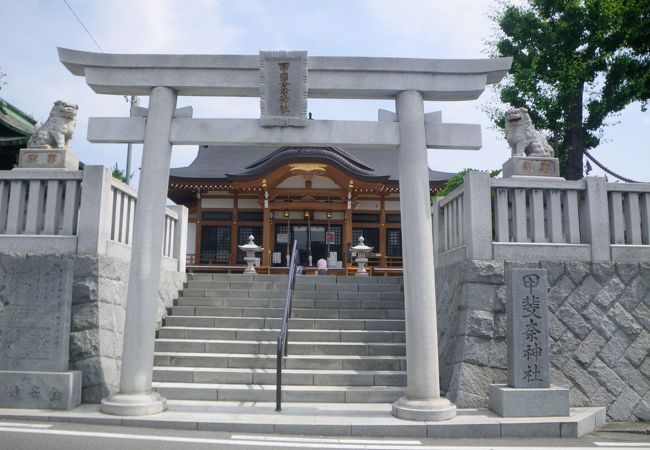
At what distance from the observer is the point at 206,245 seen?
706 inches

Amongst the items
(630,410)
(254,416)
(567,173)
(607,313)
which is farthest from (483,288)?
(567,173)

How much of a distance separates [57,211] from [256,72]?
3277mm

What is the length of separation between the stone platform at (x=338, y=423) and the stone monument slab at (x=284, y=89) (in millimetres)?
3422

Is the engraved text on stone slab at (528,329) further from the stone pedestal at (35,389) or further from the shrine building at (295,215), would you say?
the shrine building at (295,215)

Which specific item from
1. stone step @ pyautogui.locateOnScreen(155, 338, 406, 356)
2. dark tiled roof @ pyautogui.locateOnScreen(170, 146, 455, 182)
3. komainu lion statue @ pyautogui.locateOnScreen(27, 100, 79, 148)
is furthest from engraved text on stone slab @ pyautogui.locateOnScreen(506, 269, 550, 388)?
→ dark tiled roof @ pyautogui.locateOnScreen(170, 146, 455, 182)

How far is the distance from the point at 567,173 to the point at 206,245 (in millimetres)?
12215

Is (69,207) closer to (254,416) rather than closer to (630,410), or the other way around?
(254,416)

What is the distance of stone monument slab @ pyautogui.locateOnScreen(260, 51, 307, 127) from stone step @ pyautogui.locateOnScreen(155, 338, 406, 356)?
10.9ft

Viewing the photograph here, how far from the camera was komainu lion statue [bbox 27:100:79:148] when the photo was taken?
675 cm

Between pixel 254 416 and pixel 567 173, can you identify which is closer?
pixel 254 416

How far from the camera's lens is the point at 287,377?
21.4ft

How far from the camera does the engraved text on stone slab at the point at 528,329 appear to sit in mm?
5477

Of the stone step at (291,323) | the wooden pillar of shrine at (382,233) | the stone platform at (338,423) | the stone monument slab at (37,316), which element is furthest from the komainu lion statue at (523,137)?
the wooden pillar of shrine at (382,233)

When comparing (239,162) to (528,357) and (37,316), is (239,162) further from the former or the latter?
(528,357)
